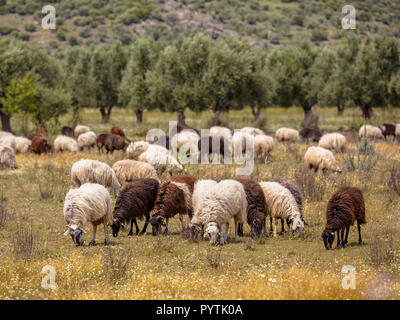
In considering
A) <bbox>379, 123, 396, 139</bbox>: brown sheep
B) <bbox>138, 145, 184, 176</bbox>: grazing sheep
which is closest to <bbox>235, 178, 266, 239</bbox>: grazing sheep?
<bbox>138, 145, 184, 176</bbox>: grazing sheep

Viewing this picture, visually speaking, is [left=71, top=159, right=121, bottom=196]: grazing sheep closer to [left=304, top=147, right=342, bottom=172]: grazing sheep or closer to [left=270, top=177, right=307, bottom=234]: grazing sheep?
[left=270, top=177, right=307, bottom=234]: grazing sheep

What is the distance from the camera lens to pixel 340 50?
4897 cm

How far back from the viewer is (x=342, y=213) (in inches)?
457

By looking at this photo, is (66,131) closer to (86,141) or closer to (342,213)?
(86,141)

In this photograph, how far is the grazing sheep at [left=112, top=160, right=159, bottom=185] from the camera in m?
16.5

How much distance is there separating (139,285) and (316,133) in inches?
1117

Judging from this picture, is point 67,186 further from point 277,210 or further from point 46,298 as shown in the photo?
point 46,298

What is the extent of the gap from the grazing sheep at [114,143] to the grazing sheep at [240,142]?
5812 mm

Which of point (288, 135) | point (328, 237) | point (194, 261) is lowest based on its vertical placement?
point (194, 261)

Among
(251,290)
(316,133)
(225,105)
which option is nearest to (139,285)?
(251,290)

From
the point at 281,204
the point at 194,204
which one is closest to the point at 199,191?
the point at 194,204

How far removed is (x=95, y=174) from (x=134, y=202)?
3.52 m

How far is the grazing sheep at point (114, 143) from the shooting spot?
26.8 metres
